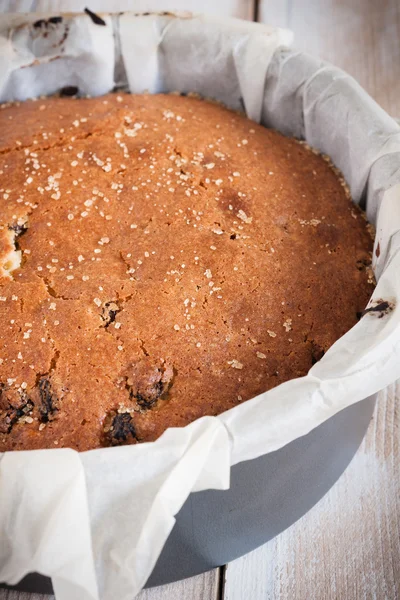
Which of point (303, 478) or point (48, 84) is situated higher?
point (48, 84)

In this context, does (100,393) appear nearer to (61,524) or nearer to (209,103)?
(61,524)

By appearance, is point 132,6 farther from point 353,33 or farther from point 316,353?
point 316,353

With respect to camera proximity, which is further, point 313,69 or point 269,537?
point 313,69

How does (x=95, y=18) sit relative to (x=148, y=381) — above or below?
→ above

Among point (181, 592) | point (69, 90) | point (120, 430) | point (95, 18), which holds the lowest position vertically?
point (181, 592)

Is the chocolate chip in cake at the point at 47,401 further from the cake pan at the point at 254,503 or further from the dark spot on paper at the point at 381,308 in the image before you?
the dark spot on paper at the point at 381,308

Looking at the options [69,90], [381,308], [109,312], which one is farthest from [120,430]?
[69,90]

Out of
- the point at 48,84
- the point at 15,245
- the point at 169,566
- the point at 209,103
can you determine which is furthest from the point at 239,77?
the point at 169,566
